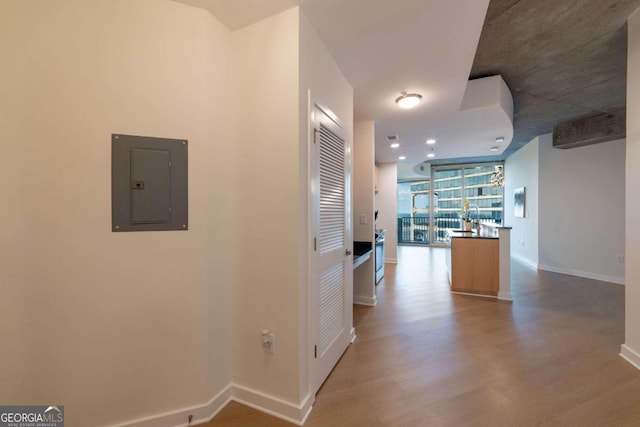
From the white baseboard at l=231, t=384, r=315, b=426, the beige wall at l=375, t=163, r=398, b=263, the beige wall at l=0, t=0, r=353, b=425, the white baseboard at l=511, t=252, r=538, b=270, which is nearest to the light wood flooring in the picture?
the white baseboard at l=231, t=384, r=315, b=426

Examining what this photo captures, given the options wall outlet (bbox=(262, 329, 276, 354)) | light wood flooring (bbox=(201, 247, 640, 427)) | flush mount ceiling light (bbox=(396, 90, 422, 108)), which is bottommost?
light wood flooring (bbox=(201, 247, 640, 427))

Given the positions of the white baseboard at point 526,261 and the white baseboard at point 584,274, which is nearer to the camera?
the white baseboard at point 584,274

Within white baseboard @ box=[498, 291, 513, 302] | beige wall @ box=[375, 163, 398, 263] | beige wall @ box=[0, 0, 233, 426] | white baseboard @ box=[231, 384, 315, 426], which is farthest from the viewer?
beige wall @ box=[375, 163, 398, 263]

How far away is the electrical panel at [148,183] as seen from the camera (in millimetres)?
1529

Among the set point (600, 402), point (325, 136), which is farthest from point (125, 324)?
point (600, 402)

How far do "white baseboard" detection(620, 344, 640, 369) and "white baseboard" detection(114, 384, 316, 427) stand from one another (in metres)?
2.82

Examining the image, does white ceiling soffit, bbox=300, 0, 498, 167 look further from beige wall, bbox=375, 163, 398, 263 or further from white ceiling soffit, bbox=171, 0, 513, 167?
beige wall, bbox=375, 163, 398, 263

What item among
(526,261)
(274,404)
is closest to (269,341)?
(274,404)

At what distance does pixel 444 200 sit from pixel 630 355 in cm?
771

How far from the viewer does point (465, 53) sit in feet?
7.27

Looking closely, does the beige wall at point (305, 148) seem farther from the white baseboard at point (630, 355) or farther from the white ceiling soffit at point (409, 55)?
the white baseboard at point (630, 355)

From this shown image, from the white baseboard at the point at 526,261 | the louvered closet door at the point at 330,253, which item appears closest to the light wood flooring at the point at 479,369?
the louvered closet door at the point at 330,253

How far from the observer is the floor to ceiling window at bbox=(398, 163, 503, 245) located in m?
8.98

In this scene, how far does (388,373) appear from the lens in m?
2.14
